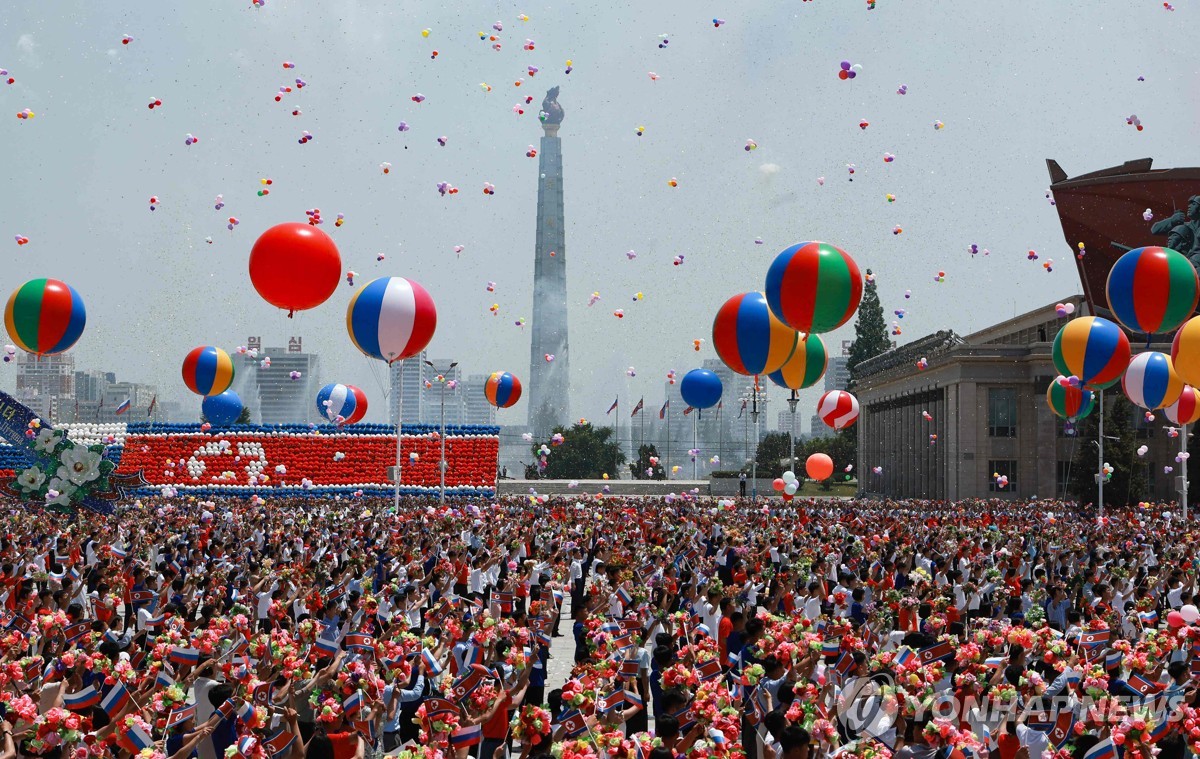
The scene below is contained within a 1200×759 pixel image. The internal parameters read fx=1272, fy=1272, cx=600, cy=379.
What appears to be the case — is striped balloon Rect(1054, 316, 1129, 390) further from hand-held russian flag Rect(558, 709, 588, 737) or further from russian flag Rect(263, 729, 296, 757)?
russian flag Rect(263, 729, 296, 757)

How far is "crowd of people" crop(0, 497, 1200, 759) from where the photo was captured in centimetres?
772

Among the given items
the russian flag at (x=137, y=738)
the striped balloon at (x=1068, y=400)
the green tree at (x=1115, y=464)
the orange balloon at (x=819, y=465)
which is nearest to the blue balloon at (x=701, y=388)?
the orange balloon at (x=819, y=465)

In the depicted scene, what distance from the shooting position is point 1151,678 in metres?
10.0

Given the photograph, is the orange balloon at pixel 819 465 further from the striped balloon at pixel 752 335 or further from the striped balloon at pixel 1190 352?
the striped balloon at pixel 1190 352

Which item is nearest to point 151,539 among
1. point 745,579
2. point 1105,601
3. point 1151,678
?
point 745,579

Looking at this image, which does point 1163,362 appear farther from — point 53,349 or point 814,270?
point 53,349

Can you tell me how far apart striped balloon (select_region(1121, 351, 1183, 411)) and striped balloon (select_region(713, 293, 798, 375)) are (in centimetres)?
939

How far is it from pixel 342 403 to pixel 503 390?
6380 millimetres

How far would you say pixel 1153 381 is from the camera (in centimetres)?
2775

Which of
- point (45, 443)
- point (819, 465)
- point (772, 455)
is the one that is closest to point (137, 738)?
point (819, 465)

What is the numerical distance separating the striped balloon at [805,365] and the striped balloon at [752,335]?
219 centimetres

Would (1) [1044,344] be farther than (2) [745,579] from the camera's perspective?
Yes

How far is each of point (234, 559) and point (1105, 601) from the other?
12705 mm

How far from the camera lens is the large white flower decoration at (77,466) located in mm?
37125
